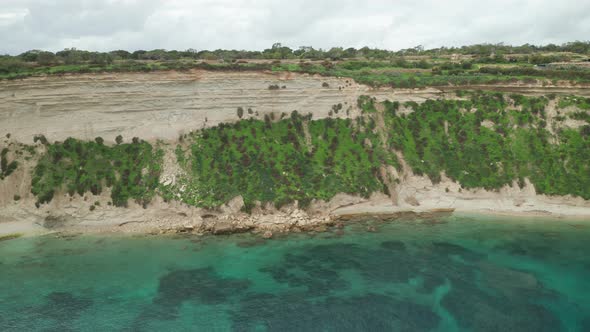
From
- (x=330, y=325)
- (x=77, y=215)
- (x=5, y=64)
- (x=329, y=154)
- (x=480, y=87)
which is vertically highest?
(x=5, y=64)

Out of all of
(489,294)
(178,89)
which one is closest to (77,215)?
(178,89)

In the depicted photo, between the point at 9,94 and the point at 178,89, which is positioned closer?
the point at 9,94

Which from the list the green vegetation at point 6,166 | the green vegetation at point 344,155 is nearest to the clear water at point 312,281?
the green vegetation at point 344,155

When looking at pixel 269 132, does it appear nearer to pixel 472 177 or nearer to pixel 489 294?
pixel 472 177

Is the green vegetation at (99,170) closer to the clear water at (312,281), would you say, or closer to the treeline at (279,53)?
the clear water at (312,281)

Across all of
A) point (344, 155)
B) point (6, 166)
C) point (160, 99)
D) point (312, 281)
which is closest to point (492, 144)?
point (344, 155)
